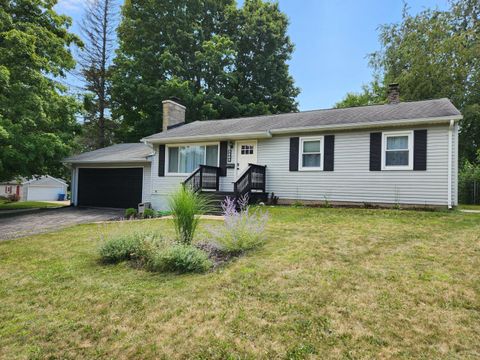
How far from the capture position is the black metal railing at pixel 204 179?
11.7 meters

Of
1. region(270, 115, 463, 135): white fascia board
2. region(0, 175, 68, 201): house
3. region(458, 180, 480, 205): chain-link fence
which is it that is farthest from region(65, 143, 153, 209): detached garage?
region(0, 175, 68, 201): house

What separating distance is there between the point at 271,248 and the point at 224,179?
7.37 meters

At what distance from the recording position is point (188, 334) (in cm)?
302

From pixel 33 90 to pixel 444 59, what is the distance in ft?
82.5

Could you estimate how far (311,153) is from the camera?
445 inches

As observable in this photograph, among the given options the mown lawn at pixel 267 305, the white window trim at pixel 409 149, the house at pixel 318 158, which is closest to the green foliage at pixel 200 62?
the house at pixel 318 158

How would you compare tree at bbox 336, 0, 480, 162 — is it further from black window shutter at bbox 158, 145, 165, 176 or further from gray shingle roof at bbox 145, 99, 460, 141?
black window shutter at bbox 158, 145, 165, 176

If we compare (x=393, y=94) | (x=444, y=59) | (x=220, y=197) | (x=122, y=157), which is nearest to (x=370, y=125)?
(x=393, y=94)

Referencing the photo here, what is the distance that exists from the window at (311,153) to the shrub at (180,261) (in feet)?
23.9

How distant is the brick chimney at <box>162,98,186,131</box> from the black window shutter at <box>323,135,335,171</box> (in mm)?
8721

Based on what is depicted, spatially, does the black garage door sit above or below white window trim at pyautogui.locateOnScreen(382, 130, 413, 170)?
below

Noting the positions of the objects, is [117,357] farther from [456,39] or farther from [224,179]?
[456,39]

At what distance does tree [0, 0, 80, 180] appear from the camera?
12062 millimetres

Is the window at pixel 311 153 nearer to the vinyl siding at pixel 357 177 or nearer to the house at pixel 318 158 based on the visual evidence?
the house at pixel 318 158
